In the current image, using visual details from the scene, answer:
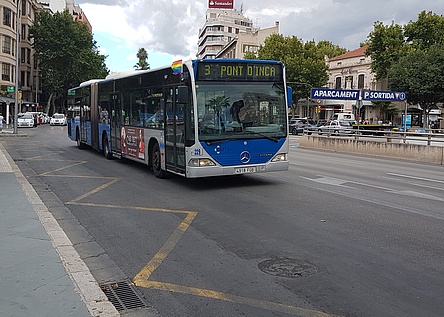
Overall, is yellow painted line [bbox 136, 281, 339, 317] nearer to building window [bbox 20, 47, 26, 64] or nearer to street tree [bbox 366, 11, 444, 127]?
street tree [bbox 366, 11, 444, 127]

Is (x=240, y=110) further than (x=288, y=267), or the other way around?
(x=240, y=110)

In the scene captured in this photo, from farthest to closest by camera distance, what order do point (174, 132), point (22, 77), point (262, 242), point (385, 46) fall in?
point (22, 77) < point (385, 46) < point (174, 132) < point (262, 242)

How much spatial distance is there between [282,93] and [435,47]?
155 ft

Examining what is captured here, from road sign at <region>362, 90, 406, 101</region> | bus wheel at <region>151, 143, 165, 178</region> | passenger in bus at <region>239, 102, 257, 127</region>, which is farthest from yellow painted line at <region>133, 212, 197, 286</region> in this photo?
road sign at <region>362, 90, 406, 101</region>

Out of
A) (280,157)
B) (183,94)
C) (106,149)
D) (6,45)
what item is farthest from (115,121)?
(6,45)

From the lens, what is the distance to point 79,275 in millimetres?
5562

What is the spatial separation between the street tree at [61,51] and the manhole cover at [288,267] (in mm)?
69759

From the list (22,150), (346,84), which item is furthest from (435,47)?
(22,150)

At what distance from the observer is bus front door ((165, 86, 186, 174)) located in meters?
11.9

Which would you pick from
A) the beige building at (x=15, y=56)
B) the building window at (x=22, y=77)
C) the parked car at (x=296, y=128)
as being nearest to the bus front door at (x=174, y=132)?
the beige building at (x=15, y=56)

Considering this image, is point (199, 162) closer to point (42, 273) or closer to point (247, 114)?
point (247, 114)

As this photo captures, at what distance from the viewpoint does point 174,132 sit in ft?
Result: 40.6

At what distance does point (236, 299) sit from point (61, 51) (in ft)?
234

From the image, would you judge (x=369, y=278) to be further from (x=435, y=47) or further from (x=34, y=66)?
(x=34, y=66)
